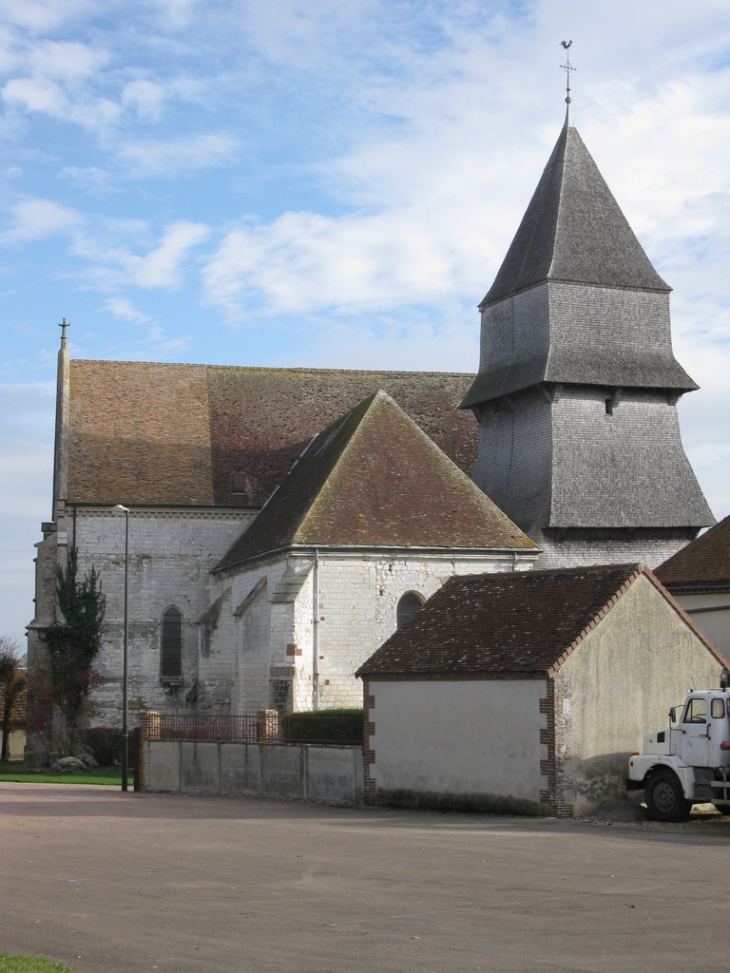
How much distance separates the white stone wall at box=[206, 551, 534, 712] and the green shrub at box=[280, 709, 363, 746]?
4.28 meters

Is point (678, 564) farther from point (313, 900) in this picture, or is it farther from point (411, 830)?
point (313, 900)

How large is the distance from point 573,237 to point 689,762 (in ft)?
76.3

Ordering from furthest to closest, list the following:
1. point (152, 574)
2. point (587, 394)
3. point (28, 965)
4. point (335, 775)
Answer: point (152, 574) → point (587, 394) → point (335, 775) → point (28, 965)

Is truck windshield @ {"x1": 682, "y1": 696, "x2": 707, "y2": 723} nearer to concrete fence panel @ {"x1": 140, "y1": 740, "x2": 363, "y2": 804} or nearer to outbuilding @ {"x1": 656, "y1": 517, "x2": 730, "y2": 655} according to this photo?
concrete fence panel @ {"x1": 140, "y1": 740, "x2": 363, "y2": 804}

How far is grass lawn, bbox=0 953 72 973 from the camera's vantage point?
7.93 meters

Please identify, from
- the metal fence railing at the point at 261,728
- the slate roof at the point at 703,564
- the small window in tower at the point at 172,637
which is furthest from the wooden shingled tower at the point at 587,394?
the metal fence railing at the point at 261,728

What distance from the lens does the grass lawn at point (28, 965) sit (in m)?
7.93

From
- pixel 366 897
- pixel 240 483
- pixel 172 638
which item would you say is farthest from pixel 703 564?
pixel 366 897

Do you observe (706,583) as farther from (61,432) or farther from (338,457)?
(61,432)

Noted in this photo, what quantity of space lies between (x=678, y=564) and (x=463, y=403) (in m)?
10.2

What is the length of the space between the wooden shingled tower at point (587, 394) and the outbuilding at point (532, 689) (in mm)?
14322

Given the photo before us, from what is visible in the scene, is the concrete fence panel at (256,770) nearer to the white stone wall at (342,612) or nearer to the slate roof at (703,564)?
the white stone wall at (342,612)

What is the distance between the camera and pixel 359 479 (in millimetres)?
33094

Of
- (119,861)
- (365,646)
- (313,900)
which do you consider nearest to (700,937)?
(313,900)
